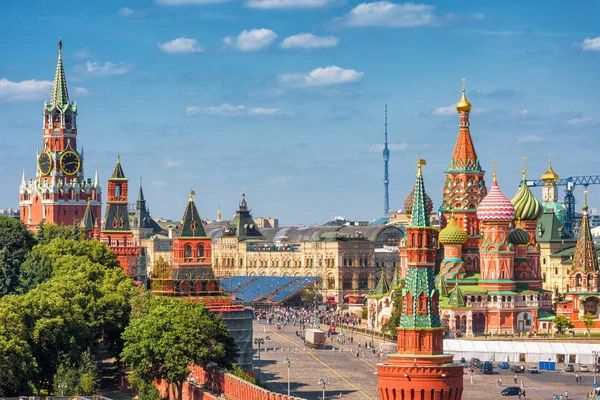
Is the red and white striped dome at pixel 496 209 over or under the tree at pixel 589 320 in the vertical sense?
over

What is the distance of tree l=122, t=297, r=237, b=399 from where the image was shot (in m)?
112

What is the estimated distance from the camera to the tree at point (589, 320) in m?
170

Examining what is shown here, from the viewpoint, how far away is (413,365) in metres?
86.7

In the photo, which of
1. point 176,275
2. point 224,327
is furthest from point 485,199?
point 224,327

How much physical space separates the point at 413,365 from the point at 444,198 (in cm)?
9882

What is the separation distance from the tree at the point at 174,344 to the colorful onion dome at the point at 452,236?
208 ft

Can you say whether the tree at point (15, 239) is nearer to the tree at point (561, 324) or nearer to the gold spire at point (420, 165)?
the tree at point (561, 324)

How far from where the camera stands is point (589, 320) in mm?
170750

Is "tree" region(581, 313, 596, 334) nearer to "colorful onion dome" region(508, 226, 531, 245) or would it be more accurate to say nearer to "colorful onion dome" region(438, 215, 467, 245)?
"colorful onion dome" region(508, 226, 531, 245)

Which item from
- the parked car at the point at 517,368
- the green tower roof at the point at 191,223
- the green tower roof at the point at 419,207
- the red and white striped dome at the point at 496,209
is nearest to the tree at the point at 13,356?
the green tower roof at the point at 191,223

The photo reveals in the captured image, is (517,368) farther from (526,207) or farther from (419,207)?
(419,207)

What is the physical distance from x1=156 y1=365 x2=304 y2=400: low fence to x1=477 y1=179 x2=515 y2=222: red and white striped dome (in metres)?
58.2

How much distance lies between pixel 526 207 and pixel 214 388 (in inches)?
3227

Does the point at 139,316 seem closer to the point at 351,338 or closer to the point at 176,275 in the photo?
the point at 176,275
